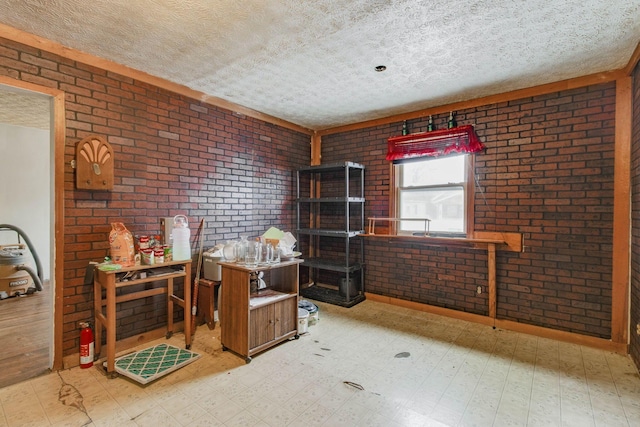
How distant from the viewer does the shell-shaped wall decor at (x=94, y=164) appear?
2.65 m

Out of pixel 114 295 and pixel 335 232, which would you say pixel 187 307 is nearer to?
pixel 114 295

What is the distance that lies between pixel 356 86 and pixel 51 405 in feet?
12.7

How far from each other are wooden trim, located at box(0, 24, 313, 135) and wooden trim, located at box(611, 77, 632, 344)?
13.2ft

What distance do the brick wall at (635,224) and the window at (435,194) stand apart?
1432 mm

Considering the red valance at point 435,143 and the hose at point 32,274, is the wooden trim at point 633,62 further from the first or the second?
the hose at point 32,274

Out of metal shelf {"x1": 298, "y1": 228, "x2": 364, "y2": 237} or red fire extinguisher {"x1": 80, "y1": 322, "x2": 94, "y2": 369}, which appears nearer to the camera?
red fire extinguisher {"x1": 80, "y1": 322, "x2": 94, "y2": 369}

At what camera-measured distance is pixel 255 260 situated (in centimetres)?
306

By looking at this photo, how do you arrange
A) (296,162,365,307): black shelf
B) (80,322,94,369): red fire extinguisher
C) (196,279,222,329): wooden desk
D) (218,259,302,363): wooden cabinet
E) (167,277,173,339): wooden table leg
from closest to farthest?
1. (80,322,94,369): red fire extinguisher
2. (218,259,302,363): wooden cabinet
3. (167,277,173,339): wooden table leg
4. (196,279,222,329): wooden desk
5. (296,162,365,307): black shelf

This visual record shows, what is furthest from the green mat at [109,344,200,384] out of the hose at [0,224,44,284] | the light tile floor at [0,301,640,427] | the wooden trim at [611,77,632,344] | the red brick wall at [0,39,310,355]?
the wooden trim at [611,77,632,344]

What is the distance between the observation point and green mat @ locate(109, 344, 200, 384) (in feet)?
8.11

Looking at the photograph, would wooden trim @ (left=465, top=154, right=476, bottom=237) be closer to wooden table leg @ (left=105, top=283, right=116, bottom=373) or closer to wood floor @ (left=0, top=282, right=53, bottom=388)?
wooden table leg @ (left=105, top=283, right=116, bottom=373)

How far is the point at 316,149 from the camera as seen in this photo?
5312 millimetres

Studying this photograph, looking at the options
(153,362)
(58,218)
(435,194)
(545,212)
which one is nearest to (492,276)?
(545,212)

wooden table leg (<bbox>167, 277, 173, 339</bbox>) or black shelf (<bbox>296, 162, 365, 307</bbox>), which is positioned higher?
black shelf (<bbox>296, 162, 365, 307</bbox>)
